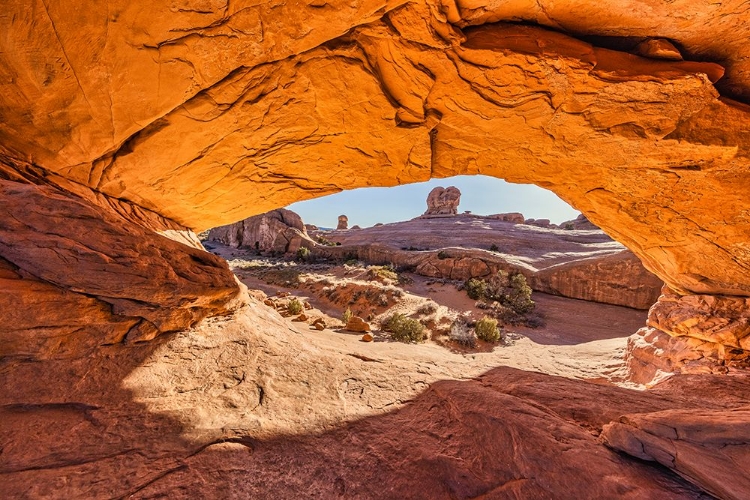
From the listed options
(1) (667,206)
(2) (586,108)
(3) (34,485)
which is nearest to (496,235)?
(1) (667,206)

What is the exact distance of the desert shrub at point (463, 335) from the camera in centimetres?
1209

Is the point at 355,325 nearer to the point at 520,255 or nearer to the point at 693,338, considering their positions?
the point at 693,338

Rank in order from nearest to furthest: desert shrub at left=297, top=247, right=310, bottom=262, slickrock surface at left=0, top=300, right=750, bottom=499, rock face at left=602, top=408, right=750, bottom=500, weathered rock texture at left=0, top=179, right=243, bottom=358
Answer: rock face at left=602, top=408, right=750, bottom=500 → slickrock surface at left=0, top=300, right=750, bottom=499 → weathered rock texture at left=0, top=179, right=243, bottom=358 → desert shrub at left=297, top=247, right=310, bottom=262

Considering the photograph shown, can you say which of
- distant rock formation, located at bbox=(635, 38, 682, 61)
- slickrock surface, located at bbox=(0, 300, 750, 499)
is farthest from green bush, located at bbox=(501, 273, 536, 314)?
distant rock formation, located at bbox=(635, 38, 682, 61)

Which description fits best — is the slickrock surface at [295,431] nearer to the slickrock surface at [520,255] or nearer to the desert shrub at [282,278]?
the slickrock surface at [520,255]

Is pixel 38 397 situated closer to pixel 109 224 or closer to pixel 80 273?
pixel 80 273

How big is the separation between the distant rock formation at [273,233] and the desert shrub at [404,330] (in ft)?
82.0

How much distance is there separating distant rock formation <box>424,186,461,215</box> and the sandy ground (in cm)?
3225

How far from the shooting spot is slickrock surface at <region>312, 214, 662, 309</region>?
16.6 meters

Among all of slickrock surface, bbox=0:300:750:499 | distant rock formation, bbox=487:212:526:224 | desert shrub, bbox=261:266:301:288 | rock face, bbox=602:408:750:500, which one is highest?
distant rock formation, bbox=487:212:526:224

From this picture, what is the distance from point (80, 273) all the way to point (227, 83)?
3286 millimetres

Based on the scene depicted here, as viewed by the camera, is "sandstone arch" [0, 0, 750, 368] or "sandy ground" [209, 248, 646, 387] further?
"sandy ground" [209, 248, 646, 387]

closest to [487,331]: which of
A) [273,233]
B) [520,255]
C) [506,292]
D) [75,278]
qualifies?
[506,292]

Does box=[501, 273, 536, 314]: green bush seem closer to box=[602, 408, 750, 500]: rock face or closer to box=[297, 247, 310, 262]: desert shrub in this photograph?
box=[602, 408, 750, 500]: rock face
